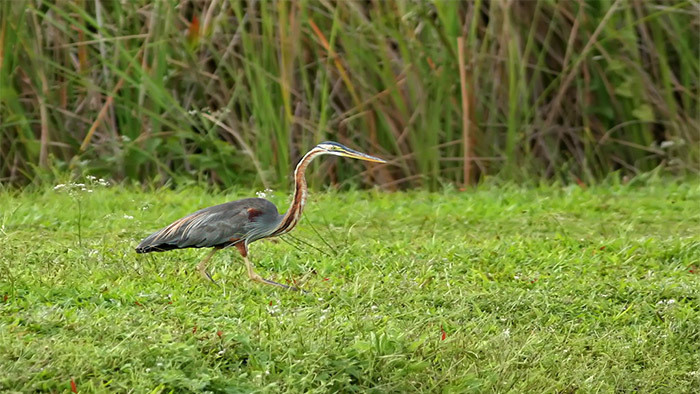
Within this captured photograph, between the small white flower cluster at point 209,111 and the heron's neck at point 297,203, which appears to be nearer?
the heron's neck at point 297,203

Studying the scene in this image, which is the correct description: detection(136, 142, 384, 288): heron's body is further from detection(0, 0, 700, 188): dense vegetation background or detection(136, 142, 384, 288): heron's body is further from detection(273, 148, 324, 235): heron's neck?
detection(0, 0, 700, 188): dense vegetation background

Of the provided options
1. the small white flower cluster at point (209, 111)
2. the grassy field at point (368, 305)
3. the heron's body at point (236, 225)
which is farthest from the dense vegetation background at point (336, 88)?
the heron's body at point (236, 225)

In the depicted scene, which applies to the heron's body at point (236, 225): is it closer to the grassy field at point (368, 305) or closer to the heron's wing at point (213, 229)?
the heron's wing at point (213, 229)

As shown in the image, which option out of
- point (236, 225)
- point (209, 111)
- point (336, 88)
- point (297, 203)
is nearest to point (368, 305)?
point (297, 203)

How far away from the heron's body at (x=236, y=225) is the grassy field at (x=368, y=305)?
182mm

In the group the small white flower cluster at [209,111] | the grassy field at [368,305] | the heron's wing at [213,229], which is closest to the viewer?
the grassy field at [368,305]

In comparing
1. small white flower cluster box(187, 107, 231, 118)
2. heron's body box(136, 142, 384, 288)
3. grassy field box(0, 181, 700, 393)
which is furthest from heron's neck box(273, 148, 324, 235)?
small white flower cluster box(187, 107, 231, 118)

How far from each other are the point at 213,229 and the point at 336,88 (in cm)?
384

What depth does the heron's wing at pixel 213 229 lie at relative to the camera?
5.05m

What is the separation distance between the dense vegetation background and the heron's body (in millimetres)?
3076

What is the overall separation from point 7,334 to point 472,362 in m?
1.58

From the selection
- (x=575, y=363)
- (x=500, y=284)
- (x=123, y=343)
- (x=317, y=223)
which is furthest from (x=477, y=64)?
(x=123, y=343)

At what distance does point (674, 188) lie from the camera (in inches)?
327

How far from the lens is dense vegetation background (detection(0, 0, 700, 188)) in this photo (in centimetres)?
847
